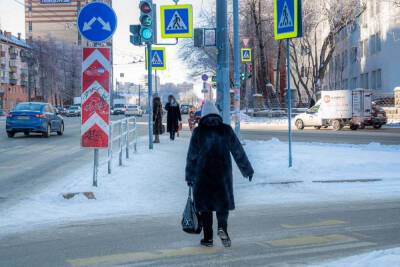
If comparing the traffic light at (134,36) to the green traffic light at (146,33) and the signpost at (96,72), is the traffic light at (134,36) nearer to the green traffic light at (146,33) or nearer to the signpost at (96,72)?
the green traffic light at (146,33)

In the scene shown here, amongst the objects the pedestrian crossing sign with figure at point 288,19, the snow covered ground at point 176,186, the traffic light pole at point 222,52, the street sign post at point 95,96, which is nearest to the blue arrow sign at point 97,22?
the street sign post at point 95,96

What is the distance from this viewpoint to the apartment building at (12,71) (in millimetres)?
97625

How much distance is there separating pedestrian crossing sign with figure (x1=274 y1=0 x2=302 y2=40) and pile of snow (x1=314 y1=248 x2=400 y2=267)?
262 inches

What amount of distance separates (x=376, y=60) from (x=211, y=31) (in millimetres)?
41487

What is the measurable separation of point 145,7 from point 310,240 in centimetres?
1027

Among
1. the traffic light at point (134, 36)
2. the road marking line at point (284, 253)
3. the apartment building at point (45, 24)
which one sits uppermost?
the apartment building at point (45, 24)

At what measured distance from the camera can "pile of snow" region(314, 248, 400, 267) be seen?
5.11 metres

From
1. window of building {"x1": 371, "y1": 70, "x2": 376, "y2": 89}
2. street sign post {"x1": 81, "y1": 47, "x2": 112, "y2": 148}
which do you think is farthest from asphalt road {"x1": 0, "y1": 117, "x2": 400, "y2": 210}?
window of building {"x1": 371, "y1": 70, "x2": 376, "y2": 89}

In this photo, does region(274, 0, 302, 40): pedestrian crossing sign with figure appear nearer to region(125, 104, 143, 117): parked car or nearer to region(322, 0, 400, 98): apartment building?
region(322, 0, 400, 98): apartment building

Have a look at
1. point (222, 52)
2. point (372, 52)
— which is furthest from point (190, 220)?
point (372, 52)

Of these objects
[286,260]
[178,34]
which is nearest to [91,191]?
[286,260]

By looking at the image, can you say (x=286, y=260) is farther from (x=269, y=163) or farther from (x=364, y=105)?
(x=364, y=105)

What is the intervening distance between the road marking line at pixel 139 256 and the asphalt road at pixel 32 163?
A: 346 cm

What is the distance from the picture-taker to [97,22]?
9.88 m
